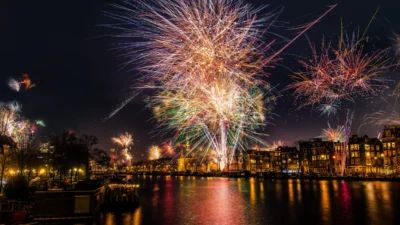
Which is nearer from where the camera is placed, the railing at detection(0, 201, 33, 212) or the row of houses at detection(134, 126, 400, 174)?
the railing at detection(0, 201, 33, 212)

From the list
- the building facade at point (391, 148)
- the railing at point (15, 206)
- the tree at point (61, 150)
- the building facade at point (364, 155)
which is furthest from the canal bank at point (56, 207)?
the building facade at point (364, 155)

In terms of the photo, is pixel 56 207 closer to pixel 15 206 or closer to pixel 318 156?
pixel 15 206

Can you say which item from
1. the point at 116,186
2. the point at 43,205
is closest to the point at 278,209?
the point at 116,186

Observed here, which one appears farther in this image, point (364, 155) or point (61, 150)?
point (364, 155)

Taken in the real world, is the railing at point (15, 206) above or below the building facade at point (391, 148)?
below

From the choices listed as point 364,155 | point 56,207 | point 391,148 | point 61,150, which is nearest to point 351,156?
point 364,155

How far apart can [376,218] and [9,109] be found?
132 ft

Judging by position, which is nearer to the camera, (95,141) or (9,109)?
(9,109)

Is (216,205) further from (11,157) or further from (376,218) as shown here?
(11,157)

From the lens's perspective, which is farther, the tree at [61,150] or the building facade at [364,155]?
the building facade at [364,155]

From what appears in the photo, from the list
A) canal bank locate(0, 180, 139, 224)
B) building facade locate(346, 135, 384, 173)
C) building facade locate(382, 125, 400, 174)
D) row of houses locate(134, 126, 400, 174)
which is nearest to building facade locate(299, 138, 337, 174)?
row of houses locate(134, 126, 400, 174)

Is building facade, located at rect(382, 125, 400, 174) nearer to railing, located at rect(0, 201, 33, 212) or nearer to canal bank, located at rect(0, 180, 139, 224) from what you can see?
canal bank, located at rect(0, 180, 139, 224)

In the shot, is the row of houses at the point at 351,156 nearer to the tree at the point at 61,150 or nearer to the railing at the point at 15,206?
the tree at the point at 61,150

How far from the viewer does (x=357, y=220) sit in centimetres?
2922
